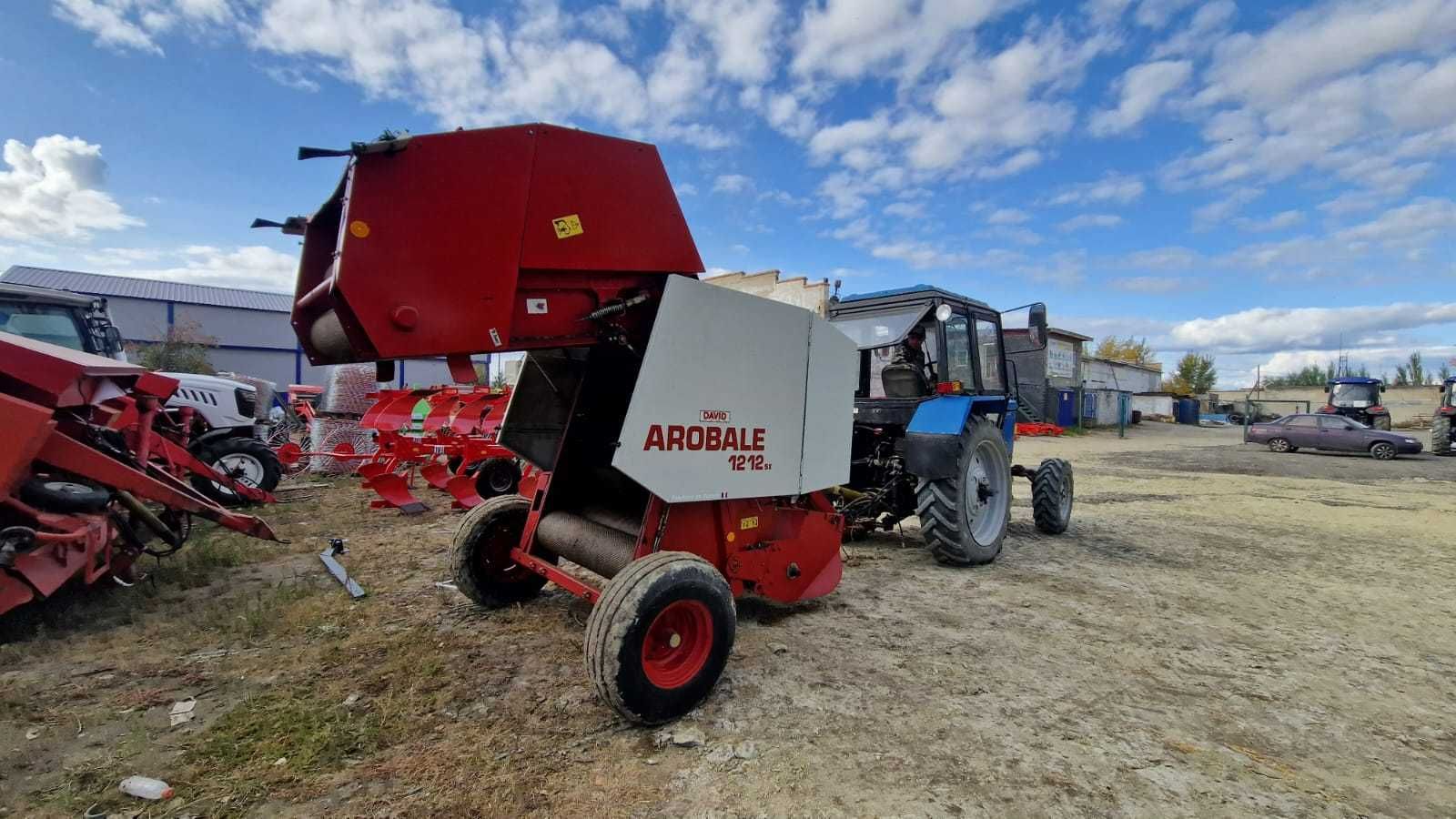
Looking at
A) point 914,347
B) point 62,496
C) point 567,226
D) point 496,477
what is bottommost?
point 496,477

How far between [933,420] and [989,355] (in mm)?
1649

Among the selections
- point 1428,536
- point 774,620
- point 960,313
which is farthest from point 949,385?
point 1428,536

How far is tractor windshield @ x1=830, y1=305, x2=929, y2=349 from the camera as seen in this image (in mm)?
5582

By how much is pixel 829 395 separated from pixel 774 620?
Answer: 57.3 inches

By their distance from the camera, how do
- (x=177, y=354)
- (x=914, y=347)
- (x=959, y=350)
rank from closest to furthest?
(x=914, y=347) → (x=959, y=350) → (x=177, y=354)

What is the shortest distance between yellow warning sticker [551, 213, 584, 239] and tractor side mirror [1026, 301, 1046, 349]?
4.45 m

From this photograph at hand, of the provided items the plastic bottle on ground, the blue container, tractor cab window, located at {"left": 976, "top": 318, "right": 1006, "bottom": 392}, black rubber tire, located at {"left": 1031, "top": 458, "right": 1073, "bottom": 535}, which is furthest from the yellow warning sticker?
the blue container

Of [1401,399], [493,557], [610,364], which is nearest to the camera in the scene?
[610,364]

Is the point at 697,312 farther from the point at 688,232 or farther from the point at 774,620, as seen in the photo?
the point at 774,620

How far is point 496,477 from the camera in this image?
7.95 meters

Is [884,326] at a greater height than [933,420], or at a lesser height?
greater

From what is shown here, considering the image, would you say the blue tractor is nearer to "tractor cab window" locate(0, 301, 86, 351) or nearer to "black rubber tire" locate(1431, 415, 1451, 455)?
"black rubber tire" locate(1431, 415, 1451, 455)

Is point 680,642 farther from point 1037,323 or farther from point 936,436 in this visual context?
point 1037,323

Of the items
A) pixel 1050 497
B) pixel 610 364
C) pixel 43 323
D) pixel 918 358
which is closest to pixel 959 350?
pixel 918 358
